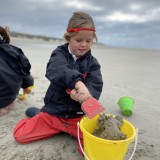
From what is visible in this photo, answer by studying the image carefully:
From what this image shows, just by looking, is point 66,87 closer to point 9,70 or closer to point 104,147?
point 104,147

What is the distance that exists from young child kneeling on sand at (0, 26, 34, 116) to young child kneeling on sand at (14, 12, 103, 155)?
1.75 ft

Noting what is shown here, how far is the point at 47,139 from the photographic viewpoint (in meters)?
2.30

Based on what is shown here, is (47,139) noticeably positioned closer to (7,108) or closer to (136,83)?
(7,108)

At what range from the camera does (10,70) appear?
107 inches

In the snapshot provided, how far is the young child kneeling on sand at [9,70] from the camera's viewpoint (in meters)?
2.69

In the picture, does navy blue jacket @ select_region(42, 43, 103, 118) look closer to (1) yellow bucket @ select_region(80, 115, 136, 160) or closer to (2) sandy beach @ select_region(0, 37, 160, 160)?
(2) sandy beach @ select_region(0, 37, 160, 160)

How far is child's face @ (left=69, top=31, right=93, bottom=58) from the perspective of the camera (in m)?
2.16

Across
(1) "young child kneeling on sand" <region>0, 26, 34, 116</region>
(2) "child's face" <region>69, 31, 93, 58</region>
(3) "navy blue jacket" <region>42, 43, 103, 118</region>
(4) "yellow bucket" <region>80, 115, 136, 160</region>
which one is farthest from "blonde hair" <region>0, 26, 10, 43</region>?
(4) "yellow bucket" <region>80, 115, 136, 160</region>

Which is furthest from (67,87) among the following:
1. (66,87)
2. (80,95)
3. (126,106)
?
(126,106)

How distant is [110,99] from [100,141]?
6.71ft

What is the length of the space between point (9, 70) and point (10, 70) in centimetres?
1

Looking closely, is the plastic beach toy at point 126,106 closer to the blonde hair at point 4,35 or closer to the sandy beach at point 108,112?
the sandy beach at point 108,112

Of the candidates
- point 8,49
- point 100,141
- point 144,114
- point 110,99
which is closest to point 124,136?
point 100,141

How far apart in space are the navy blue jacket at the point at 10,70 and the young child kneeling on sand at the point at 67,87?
53cm
